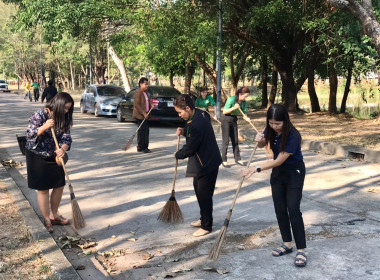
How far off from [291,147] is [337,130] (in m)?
11.6

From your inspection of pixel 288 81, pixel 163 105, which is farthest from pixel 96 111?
pixel 288 81

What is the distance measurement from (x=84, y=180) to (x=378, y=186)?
16.3 ft

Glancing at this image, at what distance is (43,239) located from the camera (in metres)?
5.09

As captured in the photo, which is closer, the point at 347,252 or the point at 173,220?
the point at 347,252

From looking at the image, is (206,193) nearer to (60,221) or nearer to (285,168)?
(285,168)

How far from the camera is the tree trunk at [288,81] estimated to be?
72.4 ft

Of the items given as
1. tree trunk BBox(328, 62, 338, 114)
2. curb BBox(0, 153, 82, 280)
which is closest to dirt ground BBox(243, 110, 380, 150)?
tree trunk BBox(328, 62, 338, 114)

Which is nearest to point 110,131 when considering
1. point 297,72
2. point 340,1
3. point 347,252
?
point 340,1

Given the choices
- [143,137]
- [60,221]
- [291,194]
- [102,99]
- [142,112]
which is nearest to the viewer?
[291,194]

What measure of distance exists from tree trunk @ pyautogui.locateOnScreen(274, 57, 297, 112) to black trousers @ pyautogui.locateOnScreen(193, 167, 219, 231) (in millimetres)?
17307

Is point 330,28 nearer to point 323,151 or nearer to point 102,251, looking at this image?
point 323,151

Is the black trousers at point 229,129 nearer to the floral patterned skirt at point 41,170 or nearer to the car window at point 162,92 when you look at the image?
the floral patterned skirt at point 41,170

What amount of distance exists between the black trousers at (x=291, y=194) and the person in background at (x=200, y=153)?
3.19ft

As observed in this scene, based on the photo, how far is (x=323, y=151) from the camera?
1185 centimetres
